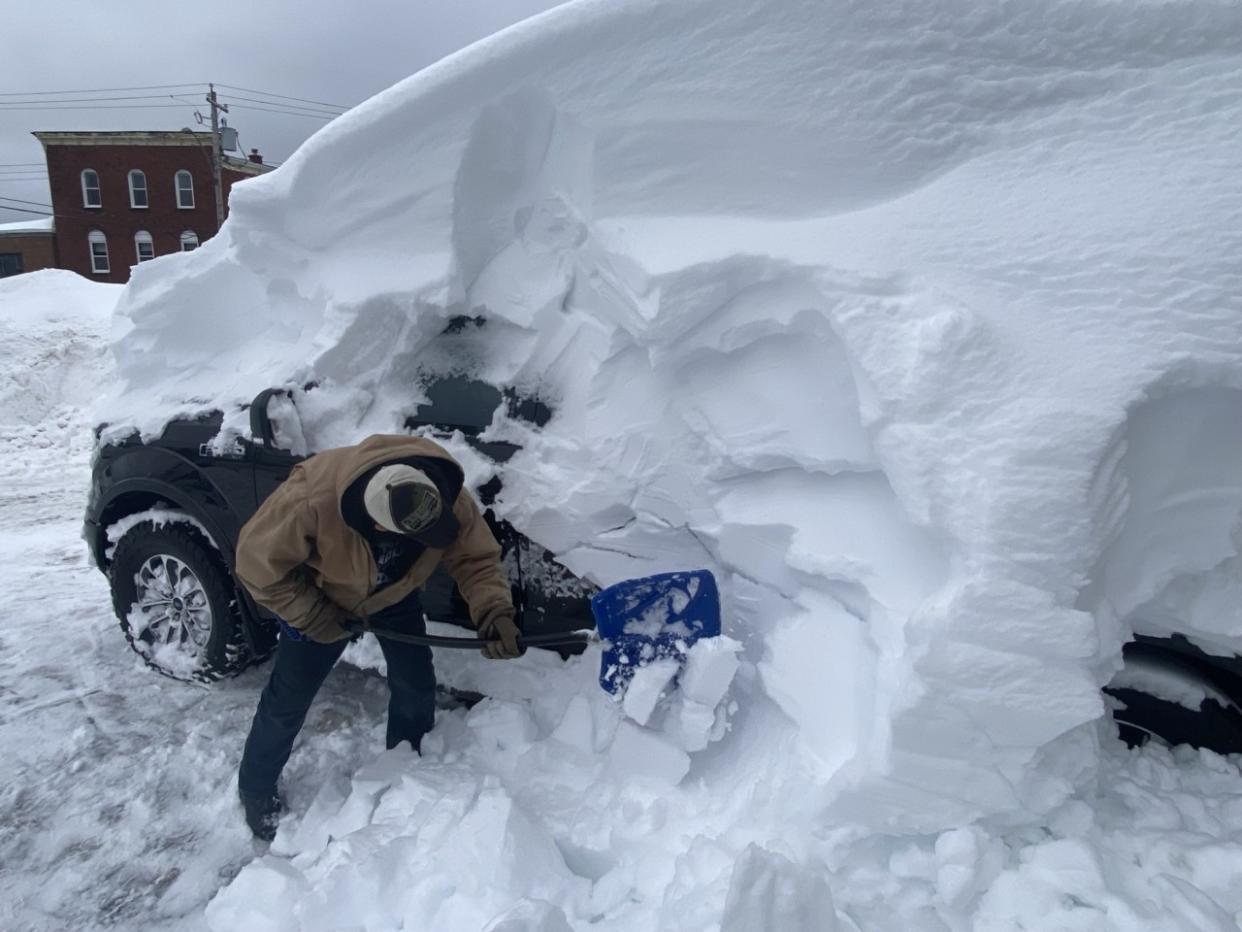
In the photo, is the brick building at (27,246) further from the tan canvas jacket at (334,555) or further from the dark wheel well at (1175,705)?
the dark wheel well at (1175,705)

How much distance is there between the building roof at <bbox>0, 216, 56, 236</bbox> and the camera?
2861 cm

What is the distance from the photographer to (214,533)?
3117mm

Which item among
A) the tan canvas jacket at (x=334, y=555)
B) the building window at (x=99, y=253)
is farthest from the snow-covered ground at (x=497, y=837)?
the building window at (x=99, y=253)

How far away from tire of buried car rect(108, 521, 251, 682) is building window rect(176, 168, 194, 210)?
31.0 meters

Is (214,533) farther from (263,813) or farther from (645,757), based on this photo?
(645,757)

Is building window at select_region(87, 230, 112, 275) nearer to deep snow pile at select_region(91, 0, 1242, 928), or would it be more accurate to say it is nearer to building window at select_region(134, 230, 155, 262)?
building window at select_region(134, 230, 155, 262)

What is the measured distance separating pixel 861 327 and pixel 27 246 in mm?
36523

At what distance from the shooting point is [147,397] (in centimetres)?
345

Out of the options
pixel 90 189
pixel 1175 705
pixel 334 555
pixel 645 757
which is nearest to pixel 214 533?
pixel 334 555

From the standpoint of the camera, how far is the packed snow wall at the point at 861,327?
1.73m

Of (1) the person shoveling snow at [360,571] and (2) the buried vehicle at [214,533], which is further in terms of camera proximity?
(2) the buried vehicle at [214,533]

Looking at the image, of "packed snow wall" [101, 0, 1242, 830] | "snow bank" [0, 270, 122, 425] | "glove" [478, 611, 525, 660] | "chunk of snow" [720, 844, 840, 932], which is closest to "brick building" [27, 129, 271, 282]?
"snow bank" [0, 270, 122, 425]

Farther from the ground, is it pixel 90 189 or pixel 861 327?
pixel 90 189

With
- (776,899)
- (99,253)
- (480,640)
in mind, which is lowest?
(776,899)
